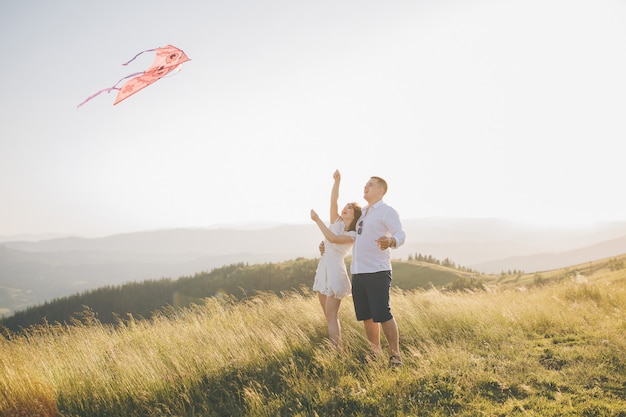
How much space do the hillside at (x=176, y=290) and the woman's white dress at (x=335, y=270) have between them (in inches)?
1930


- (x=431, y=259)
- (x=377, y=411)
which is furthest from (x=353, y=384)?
(x=431, y=259)

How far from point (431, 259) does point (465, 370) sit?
3979 centimetres

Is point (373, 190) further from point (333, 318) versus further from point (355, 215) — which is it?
point (333, 318)

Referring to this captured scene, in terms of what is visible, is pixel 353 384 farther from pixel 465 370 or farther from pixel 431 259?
pixel 431 259

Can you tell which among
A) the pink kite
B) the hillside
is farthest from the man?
the hillside

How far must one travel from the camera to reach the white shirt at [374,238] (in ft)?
16.9

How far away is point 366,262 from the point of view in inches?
205

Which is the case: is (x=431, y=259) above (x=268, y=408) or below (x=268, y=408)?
below

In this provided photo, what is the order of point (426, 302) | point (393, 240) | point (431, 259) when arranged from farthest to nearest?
point (431, 259) → point (426, 302) → point (393, 240)

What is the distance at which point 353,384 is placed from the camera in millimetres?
→ 4691

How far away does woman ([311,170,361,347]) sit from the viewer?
566cm

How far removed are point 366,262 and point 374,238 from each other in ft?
1.03

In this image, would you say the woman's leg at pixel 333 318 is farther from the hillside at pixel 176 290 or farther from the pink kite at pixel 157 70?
the hillside at pixel 176 290

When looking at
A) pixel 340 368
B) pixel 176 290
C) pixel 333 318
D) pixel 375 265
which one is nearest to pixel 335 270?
pixel 333 318
